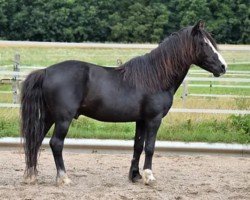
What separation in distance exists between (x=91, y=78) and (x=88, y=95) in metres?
0.18

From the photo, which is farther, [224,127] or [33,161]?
[224,127]

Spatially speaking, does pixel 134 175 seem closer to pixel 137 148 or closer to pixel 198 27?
pixel 137 148

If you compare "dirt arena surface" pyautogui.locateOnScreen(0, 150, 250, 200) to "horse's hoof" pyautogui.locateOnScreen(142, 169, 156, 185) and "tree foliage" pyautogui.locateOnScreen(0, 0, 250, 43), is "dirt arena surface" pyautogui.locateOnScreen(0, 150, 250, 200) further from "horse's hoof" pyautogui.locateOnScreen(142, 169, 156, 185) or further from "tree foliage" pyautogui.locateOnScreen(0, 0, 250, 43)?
"tree foliage" pyautogui.locateOnScreen(0, 0, 250, 43)

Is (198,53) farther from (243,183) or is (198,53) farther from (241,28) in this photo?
(241,28)

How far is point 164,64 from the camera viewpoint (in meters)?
5.52

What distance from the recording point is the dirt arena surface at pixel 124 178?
5.04 metres

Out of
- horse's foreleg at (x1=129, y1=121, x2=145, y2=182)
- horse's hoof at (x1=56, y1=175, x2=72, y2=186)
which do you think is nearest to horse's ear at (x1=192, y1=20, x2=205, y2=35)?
horse's foreleg at (x1=129, y1=121, x2=145, y2=182)

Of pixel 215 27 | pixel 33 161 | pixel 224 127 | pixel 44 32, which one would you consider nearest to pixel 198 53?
pixel 33 161

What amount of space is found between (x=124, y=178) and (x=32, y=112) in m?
1.30

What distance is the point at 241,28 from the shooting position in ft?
158

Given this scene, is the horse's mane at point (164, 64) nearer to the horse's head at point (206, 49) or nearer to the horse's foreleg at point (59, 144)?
the horse's head at point (206, 49)

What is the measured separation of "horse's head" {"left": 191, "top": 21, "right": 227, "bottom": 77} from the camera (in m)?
5.46

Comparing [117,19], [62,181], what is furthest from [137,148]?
[117,19]

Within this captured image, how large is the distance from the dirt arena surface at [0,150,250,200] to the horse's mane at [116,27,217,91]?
1062 mm
